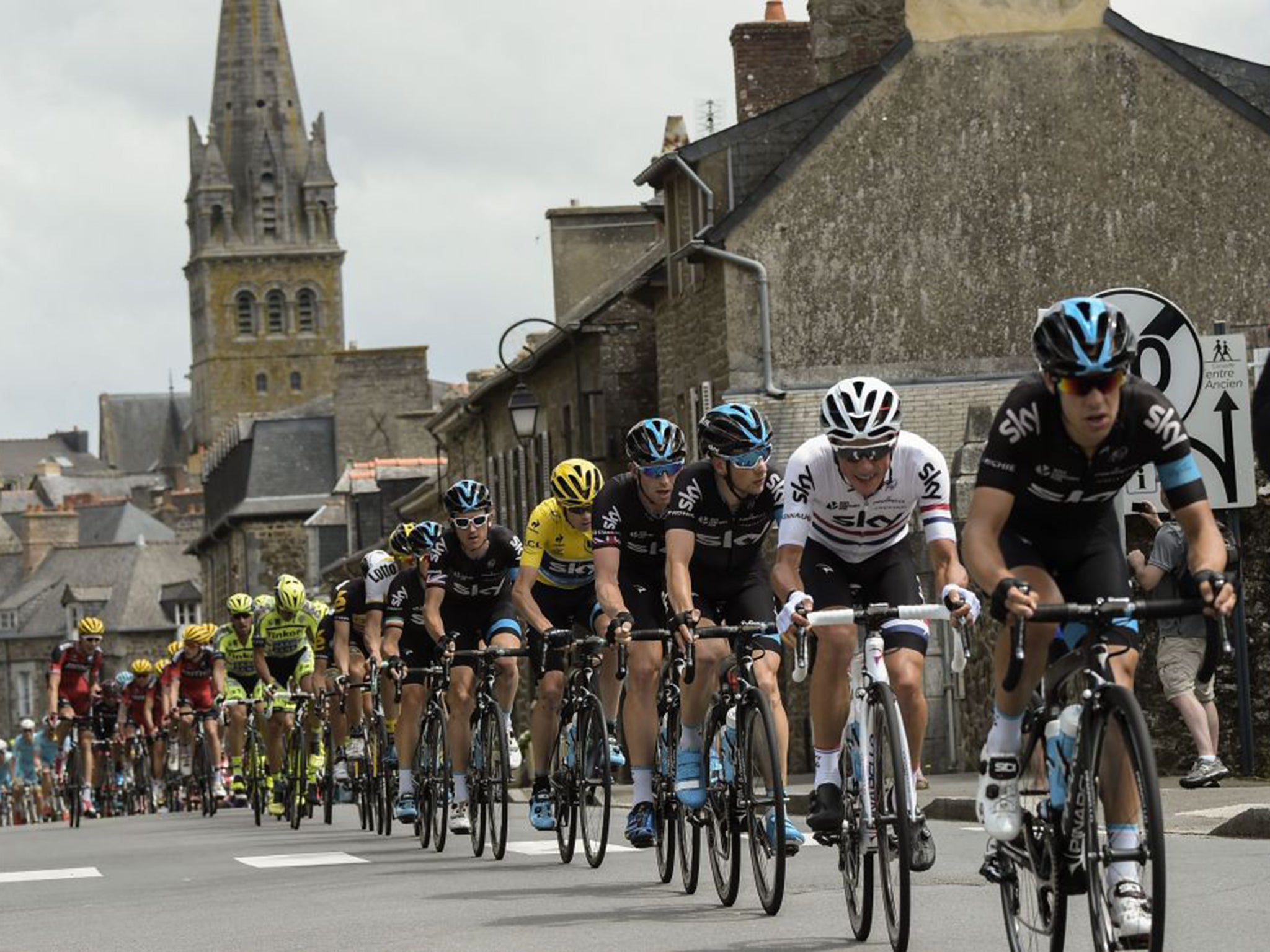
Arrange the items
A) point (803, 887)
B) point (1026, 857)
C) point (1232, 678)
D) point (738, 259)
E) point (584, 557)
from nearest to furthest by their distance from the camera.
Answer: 1. point (1026, 857)
2. point (803, 887)
3. point (584, 557)
4. point (1232, 678)
5. point (738, 259)

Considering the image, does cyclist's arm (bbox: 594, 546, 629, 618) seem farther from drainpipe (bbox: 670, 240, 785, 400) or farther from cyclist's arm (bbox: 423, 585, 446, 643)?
drainpipe (bbox: 670, 240, 785, 400)

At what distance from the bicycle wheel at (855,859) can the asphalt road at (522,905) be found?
0.10 meters

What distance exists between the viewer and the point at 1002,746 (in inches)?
324

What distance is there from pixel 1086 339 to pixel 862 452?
A: 229cm

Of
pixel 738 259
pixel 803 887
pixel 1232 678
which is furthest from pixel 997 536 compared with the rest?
pixel 738 259

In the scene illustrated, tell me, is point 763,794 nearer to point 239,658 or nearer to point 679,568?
point 679,568

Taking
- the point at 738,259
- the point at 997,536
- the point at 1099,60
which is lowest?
the point at 997,536

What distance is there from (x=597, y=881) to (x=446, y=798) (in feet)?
11.1

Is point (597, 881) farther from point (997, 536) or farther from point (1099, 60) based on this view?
point (1099, 60)

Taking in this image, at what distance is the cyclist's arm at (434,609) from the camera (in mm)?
15719

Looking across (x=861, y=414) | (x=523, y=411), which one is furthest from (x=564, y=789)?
(x=523, y=411)

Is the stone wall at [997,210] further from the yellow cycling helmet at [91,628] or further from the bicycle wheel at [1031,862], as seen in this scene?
the bicycle wheel at [1031,862]

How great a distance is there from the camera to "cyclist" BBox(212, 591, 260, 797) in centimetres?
2320

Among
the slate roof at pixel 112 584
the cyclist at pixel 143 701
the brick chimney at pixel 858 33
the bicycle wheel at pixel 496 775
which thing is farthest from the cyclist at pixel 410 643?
the slate roof at pixel 112 584
